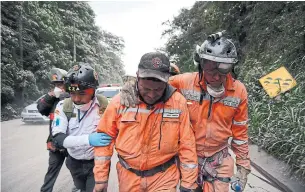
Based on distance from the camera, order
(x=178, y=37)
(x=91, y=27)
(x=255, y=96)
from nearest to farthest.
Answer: (x=255, y=96), (x=178, y=37), (x=91, y=27)

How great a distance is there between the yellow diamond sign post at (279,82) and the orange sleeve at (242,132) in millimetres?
5443

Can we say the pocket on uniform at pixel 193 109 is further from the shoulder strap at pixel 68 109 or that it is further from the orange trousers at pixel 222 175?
the shoulder strap at pixel 68 109

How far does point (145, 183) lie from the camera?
8.70ft

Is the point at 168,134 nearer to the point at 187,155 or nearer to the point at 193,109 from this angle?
the point at 187,155

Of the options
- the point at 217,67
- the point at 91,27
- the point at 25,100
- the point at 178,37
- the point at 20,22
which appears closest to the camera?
the point at 217,67

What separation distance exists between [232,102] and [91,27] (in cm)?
3854

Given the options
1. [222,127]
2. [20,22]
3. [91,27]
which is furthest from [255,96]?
[91,27]

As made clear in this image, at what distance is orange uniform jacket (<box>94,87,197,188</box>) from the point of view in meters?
2.59

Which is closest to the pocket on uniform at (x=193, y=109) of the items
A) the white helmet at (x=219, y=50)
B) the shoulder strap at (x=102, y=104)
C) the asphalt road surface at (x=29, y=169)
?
the white helmet at (x=219, y=50)

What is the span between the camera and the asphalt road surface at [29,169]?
5.58m

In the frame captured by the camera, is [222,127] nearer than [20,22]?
Yes

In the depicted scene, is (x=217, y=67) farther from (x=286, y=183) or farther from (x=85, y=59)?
(x=85, y=59)

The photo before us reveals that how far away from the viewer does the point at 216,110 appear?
2.96 meters

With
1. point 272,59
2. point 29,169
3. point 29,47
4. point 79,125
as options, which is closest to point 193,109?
point 79,125
